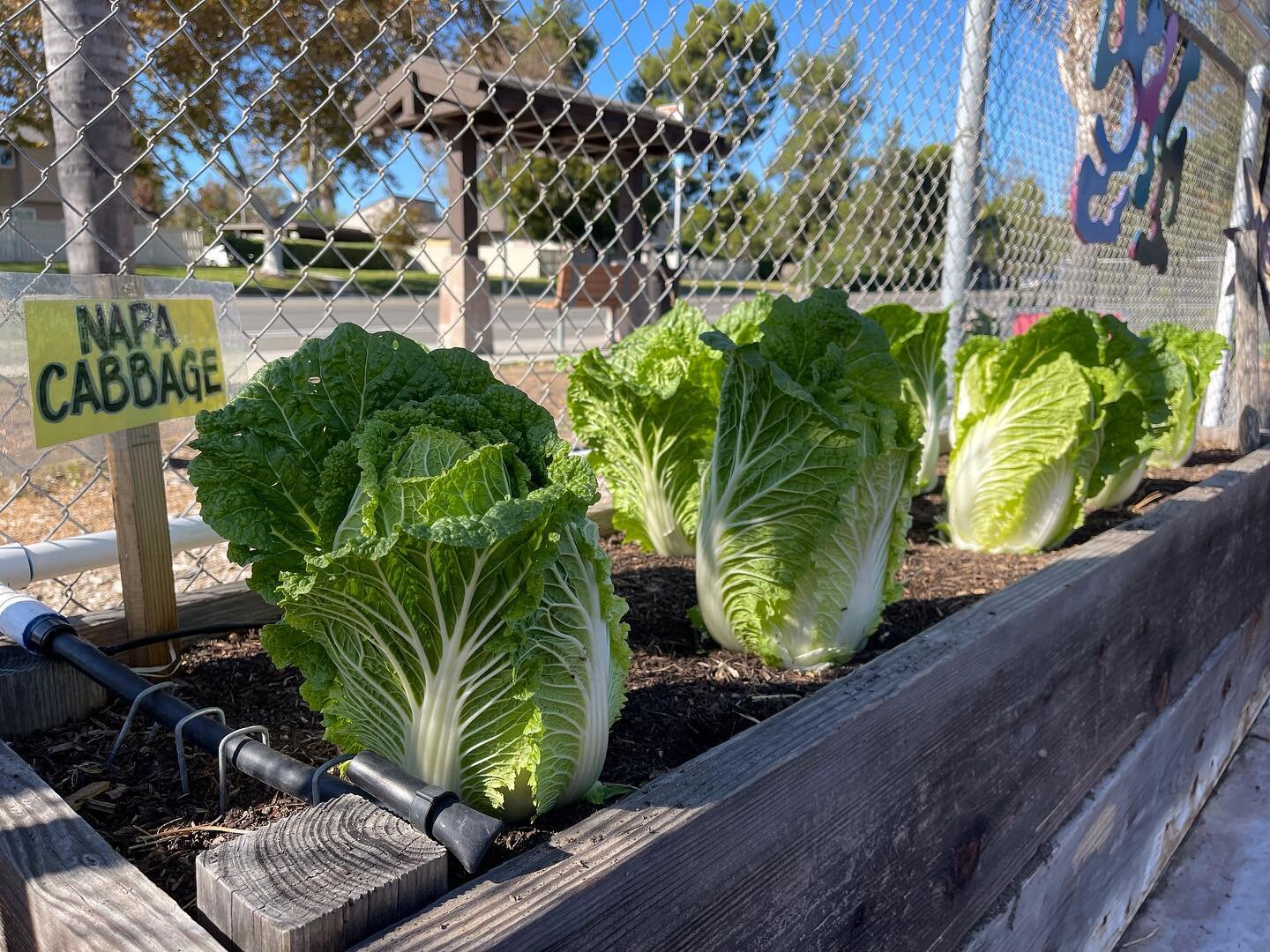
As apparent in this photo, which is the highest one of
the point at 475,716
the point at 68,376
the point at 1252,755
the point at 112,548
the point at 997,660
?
the point at 68,376

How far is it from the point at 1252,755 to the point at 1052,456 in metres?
2.09

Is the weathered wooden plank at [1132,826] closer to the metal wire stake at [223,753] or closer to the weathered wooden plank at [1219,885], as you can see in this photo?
the weathered wooden plank at [1219,885]

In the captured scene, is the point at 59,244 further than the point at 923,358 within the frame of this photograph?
No

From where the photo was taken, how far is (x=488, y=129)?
5410 mm

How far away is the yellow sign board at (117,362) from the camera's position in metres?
1.56

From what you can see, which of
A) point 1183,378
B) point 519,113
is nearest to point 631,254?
point 519,113

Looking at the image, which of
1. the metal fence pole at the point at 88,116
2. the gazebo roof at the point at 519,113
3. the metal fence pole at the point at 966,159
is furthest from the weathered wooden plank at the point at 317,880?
the metal fence pole at the point at 966,159

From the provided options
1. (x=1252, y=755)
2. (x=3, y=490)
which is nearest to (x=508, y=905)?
(x=1252, y=755)

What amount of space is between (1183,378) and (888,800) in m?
3.62

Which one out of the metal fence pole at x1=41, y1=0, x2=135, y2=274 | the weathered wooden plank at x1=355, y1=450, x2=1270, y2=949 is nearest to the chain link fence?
the metal fence pole at x1=41, y1=0, x2=135, y2=274

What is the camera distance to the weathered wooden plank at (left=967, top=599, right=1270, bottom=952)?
2184 mm

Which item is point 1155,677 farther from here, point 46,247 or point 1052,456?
point 46,247

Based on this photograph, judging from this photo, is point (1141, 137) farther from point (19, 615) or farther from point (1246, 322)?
point (19, 615)

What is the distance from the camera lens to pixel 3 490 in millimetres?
5273
